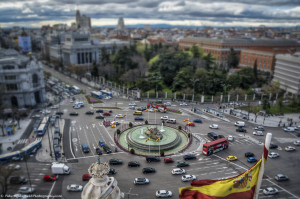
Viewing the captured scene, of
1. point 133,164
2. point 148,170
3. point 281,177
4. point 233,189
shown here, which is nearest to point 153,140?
point 133,164

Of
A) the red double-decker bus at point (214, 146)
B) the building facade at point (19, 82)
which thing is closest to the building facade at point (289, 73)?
the red double-decker bus at point (214, 146)

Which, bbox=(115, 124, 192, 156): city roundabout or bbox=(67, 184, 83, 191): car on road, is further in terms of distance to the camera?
bbox=(115, 124, 192, 156): city roundabout

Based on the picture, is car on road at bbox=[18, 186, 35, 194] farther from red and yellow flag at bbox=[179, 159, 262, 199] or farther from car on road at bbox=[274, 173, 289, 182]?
car on road at bbox=[274, 173, 289, 182]

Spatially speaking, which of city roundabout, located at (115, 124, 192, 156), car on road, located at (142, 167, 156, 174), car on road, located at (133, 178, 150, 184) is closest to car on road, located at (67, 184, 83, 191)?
car on road, located at (133, 178, 150, 184)

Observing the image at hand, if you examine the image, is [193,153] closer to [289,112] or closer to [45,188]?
[45,188]

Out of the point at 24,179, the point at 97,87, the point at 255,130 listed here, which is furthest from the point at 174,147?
the point at 97,87

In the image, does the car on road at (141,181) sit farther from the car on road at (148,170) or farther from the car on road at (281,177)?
the car on road at (281,177)
